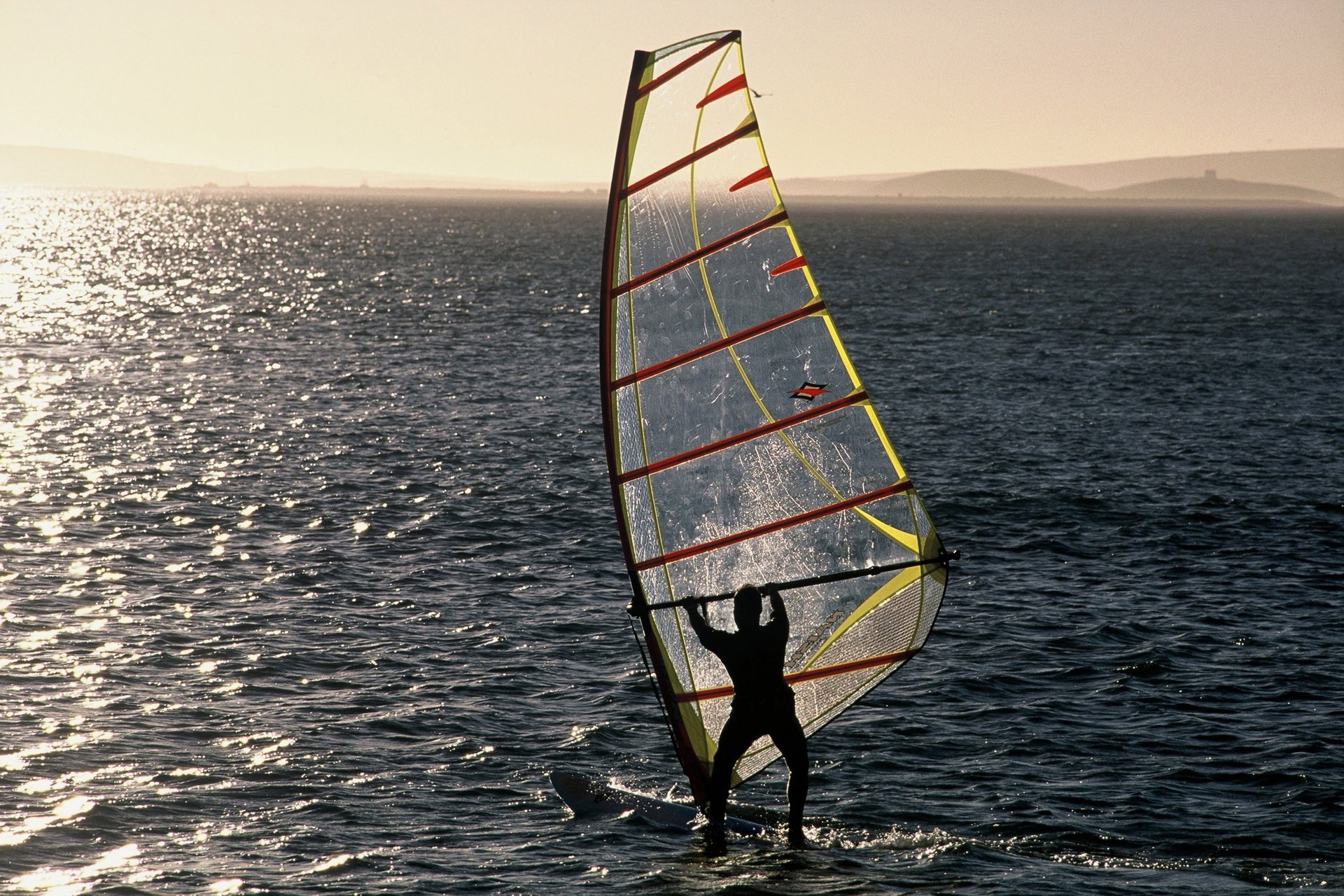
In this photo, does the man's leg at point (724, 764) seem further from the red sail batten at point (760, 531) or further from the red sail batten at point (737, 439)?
the red sail batten at point (737, 439)

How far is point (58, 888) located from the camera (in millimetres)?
11352

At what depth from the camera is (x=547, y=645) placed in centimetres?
1906

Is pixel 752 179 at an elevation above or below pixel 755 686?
above

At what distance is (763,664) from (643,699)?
5.85 meters

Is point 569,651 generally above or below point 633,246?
below

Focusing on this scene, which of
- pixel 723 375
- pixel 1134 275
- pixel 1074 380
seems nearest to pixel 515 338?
pixel 1074 380

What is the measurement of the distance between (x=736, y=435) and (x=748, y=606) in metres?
1.84

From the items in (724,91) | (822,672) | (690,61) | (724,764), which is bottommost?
(724,764)

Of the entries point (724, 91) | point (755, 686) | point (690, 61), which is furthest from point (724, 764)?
point (690, 61)

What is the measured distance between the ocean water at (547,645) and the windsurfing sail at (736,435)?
2052mm

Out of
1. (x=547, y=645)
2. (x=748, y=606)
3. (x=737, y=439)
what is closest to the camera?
(x=748, y=606)

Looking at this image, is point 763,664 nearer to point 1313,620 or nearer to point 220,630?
point 220,630

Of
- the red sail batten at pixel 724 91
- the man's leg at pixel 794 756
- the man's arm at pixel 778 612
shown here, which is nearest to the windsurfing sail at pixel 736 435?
the red sail batten at pixel 724 91

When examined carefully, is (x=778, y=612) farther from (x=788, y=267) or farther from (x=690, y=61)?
(x=690, y=61)
